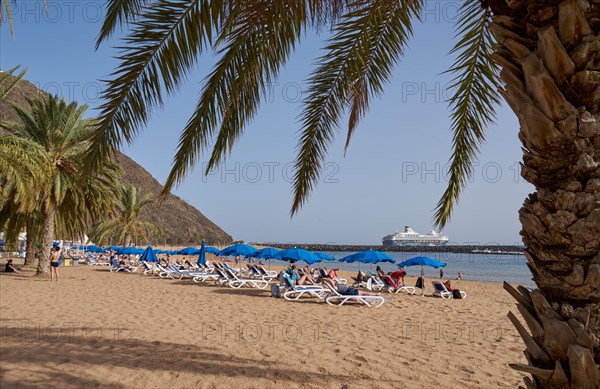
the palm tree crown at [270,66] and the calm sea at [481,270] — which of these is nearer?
the palm tree crown at [270,66]

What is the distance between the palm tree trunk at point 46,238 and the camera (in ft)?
51.9

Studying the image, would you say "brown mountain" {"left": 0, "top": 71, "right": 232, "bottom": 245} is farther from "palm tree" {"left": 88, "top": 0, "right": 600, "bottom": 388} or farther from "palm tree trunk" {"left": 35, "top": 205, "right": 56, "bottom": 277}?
"palm tree" {"left": 88, "top": 0, "right": 600, "bottom": 388}

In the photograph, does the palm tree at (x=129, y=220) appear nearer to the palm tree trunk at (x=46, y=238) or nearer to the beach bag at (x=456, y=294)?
the palm tree trunk at (x=46, y=238)

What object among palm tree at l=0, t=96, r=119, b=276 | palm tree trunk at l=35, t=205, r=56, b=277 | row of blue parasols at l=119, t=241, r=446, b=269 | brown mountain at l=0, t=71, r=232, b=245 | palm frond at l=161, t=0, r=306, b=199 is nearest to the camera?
palm frond at l=161, t=0, r=306, b=199

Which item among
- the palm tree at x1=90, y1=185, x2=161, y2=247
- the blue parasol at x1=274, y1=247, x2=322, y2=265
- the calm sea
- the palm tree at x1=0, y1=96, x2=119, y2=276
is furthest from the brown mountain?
the blue parasol at x1=274, y1=247, x2=322, y2=265

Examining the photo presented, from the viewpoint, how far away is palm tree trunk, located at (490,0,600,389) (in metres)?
2.19

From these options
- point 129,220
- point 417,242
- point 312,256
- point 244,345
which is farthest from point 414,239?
point 244,345

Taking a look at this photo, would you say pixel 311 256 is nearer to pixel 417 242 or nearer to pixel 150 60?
pixel 150 60

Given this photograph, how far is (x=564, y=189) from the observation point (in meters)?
2.27

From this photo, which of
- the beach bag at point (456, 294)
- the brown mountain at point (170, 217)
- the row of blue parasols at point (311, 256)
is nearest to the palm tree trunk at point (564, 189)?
the beach bag at point (456, 294)

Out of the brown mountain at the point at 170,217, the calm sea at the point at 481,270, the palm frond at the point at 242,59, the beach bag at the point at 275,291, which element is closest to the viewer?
the palm frond at the point at 242,59

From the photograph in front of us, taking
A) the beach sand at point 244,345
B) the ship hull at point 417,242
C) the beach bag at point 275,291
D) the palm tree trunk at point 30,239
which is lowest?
the beach sand at point 244,345

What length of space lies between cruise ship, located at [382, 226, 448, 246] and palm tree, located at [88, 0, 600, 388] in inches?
4091

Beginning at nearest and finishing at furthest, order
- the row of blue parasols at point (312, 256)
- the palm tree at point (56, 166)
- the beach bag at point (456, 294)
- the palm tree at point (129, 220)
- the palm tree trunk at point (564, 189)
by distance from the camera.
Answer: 1. the palm tree trunk at point (564, 189)
2. the beach bag at point (456, 294)
3. the palm tree at point (56, 166)
4. the row of blue parasols at point (312, 256)
5. the palm tree at point (129, 220)
